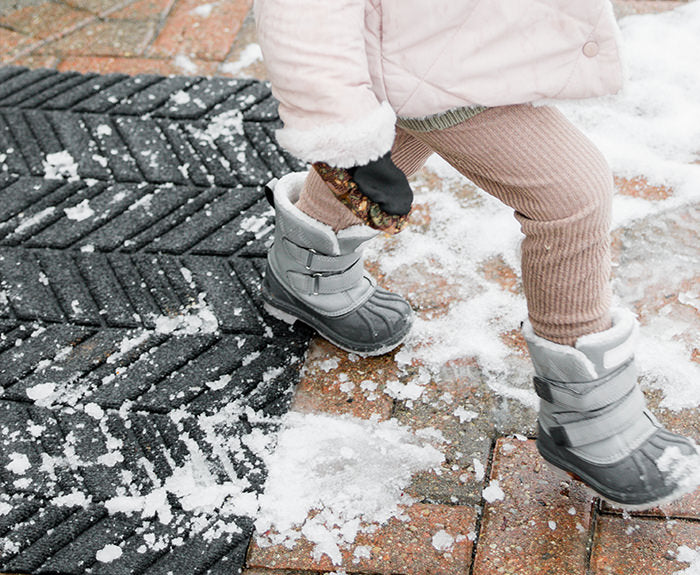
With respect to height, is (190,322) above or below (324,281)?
below

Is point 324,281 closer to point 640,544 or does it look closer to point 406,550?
point 406,550

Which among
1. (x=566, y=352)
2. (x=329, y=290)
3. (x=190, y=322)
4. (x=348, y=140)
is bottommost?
(x=190, y=322)

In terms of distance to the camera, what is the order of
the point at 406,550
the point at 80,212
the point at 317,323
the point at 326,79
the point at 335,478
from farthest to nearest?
the point at 80,212
the point at 317,323
the point at 335,478
the point at 406,550
the point at 326,79

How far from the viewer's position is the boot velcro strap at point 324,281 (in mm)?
1618

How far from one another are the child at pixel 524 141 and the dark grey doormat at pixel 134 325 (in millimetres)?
597

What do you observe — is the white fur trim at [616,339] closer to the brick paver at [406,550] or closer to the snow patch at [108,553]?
the brick paver at [406,550]

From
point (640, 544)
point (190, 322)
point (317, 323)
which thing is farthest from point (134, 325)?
point (640, 544)

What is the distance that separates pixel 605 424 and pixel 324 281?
2.02ft

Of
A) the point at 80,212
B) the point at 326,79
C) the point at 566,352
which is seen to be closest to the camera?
the point at 326,79

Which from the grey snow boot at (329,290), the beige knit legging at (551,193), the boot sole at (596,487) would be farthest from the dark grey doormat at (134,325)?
the beige knit legging at (551,193)

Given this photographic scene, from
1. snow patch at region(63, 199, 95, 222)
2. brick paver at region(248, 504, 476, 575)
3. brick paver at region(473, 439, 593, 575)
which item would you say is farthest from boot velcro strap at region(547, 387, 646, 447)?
snow patch at region(63, 199, 95, 222)

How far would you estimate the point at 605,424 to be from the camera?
Result: 1293mm

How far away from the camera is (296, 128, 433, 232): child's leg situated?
56.4 inches

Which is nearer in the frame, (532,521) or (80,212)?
(532,521)
